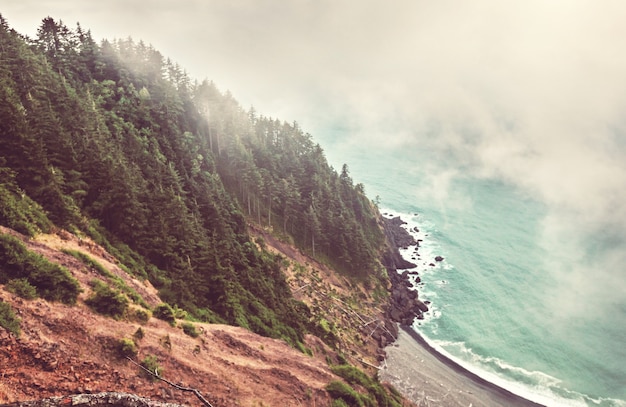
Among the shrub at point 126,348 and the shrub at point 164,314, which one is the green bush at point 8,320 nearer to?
the shrub at point 126,348

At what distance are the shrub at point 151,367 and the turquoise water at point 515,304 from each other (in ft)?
213

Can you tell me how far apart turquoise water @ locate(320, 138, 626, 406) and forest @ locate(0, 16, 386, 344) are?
70.2 ft

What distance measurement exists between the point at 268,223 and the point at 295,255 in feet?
33.8

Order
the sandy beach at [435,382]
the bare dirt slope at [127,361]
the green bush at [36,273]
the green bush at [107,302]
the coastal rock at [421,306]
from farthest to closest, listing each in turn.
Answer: the coastal rock at [421,306], the sandy beach at [435,382], the green bush at [107,302], the green bush at [36,273], the bare dirt slope at [127,361]

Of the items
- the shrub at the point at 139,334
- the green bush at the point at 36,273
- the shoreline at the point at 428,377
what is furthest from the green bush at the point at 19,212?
the shoreline at the point at 428,377

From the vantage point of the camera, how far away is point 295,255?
80250 millimetres

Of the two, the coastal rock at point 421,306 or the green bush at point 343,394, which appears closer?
the green bush at point 343,394

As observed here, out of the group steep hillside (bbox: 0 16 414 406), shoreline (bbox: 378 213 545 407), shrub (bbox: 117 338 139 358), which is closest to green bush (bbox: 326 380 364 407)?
steep hillside (bbox: 0 16 414 406)

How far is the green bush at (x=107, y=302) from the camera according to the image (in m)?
23.5

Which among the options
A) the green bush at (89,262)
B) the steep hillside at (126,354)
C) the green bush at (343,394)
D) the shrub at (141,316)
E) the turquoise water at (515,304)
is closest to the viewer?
the steep hillside at (126,354)

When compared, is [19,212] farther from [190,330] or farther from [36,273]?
[190,330]

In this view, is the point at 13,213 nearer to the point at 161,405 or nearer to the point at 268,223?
the point at 161,405

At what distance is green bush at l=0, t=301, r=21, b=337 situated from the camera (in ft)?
56.1

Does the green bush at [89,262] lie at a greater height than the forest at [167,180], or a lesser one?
lesser
